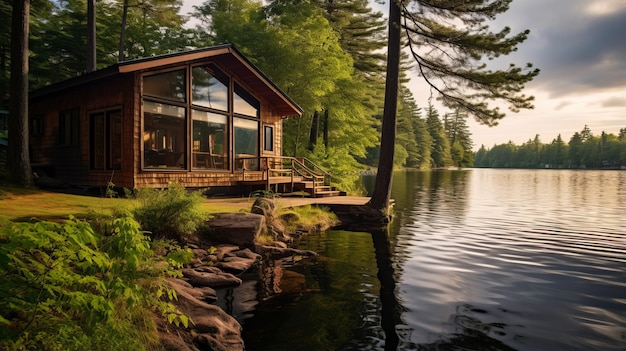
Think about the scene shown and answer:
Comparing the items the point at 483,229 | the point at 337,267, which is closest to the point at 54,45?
the point at 337,267

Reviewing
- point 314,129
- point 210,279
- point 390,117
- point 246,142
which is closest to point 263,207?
point 210,279

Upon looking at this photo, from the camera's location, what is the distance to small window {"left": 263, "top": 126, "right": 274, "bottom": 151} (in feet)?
59.3

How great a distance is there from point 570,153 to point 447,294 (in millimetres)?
138432

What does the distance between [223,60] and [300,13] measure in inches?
332

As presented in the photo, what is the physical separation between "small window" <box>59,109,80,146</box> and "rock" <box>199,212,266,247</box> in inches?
349

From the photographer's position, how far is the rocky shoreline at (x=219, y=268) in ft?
15.1

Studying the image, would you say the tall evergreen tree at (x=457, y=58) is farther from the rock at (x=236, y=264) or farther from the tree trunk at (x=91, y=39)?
the tree trunk at (x=91, y=39)

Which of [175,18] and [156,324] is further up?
[175,18]

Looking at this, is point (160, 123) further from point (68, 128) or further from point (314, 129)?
point (314, 129)

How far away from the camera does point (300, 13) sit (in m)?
21.8

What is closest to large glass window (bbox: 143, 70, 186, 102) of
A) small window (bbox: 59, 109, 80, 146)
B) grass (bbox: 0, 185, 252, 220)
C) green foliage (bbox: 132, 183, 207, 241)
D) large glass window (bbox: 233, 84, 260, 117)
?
large glass window (bbox: 233, 84, 260, 117)

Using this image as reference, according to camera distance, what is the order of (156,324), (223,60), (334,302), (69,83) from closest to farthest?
(156,324) < (334,302) < (69,83) < (223,60)

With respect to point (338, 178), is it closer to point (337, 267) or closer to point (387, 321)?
point (337, 267)

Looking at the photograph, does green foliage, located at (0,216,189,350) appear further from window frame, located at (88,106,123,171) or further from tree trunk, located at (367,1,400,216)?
tree trunk, located at (367,1,400,216)
